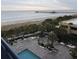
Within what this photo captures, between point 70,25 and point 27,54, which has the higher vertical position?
point 70,25

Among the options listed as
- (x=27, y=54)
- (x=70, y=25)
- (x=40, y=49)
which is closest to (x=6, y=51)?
(x=27, y=54)

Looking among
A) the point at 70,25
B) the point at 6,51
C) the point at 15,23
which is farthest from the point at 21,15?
the point at 70,25

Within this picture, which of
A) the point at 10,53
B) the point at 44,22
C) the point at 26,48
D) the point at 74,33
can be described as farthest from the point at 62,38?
the point at 10,53

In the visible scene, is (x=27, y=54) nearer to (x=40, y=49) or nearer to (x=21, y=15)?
(x=40, y=49)

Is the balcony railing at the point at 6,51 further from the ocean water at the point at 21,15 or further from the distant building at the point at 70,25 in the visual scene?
the distant building at the point at 70,25

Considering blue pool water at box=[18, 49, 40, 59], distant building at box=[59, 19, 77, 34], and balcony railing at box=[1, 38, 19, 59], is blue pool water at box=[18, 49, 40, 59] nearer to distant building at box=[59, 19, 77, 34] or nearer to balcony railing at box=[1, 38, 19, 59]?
balcony railing at box=[1, 38, 19, 59]

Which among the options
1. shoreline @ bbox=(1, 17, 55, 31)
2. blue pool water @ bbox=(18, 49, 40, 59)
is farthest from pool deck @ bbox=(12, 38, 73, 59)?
shoreline @ bbox=(1, 17, 55, 31)
